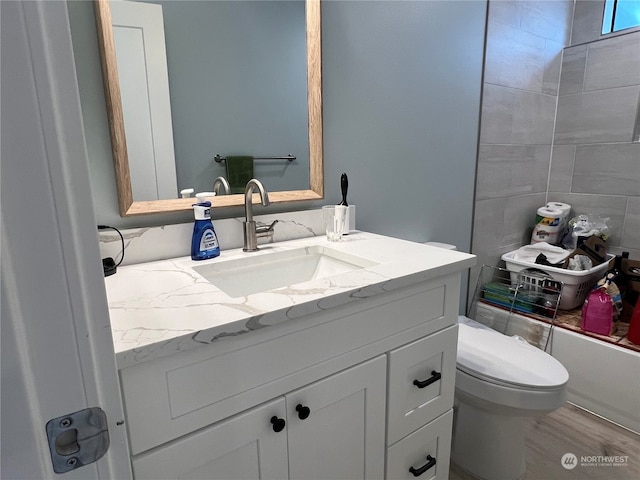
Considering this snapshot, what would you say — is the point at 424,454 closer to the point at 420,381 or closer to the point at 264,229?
the point at 420,381

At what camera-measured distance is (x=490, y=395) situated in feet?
4.12

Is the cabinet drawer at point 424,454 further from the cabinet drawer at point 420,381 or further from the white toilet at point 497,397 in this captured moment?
the white toilet at point 497,397

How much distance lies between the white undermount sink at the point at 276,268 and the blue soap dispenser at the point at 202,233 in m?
0.05

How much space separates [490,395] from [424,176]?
893 millimetres

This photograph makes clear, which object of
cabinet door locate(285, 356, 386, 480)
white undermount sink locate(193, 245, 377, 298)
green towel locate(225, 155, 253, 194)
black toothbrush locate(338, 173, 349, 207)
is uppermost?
green towel locate(225, 155, 253, 194)

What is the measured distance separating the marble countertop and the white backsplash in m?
0.03

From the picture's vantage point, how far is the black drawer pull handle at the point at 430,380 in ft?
3.31

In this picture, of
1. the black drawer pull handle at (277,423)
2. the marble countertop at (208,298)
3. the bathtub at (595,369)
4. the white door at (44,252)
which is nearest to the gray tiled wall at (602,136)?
the bathtub at (595,369)

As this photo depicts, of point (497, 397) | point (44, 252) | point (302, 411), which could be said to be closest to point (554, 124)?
point (497, 397)

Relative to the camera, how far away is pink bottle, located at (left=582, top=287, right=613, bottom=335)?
5.67ft

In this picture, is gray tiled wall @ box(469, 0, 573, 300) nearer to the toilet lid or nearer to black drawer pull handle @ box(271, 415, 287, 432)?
the toilet lid

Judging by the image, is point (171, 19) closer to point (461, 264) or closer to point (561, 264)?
point (461, 264)

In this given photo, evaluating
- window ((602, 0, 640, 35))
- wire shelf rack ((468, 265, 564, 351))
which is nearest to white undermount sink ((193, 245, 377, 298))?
wire shelf rack ((468, 265, 564, 351))

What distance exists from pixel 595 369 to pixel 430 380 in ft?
3.93
